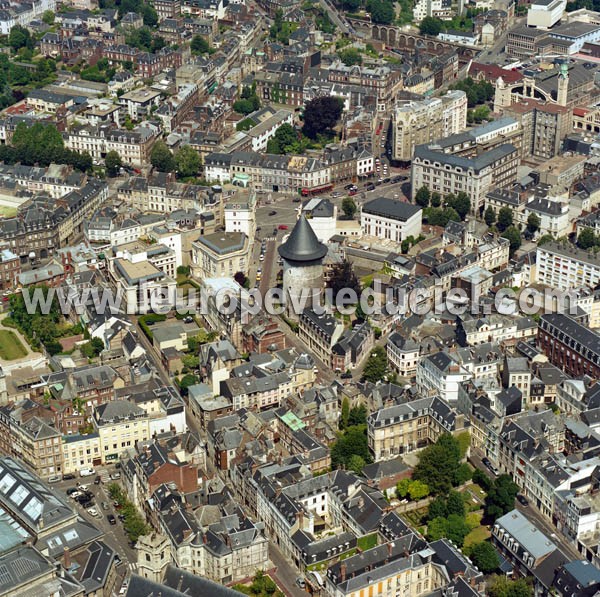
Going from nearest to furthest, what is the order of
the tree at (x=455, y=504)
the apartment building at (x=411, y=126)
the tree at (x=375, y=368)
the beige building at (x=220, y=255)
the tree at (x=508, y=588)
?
the tree at (x=508, y=588) < the tree at (x=455, y=504) < the tree at (x=375, y=368) < the beige building at (x=220, y=255) < the apartment building at (x=411, y=126)

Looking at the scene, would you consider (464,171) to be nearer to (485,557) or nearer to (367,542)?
(367,542)

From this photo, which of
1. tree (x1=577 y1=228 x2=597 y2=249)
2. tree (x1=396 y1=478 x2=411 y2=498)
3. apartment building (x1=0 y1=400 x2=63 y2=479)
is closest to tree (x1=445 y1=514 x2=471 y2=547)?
tree (x1=396 y1=478 x2=411 y2=498)

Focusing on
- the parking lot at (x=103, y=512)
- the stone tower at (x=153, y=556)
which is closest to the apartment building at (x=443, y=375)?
the parking lot at (x=103, y=512)

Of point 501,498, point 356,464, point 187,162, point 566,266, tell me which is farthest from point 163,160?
point 501,498

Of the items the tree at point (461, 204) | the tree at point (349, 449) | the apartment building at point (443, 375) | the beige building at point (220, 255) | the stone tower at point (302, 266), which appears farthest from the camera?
Result: the tree at point (461, 204)

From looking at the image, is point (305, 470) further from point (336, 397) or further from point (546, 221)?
point (546, 221)

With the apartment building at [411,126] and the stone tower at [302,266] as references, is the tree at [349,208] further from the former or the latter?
the stone tower at [302,266]

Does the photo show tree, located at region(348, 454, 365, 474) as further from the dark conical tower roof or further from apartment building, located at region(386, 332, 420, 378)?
the dark conical tower roof
